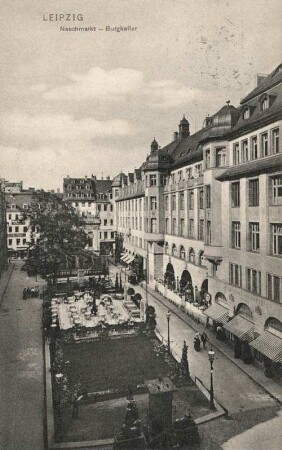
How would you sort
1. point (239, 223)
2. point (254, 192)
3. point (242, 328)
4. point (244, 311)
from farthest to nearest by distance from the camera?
point (239, 223) → point (244, 311) → point (242, 328) → point (254, 192)

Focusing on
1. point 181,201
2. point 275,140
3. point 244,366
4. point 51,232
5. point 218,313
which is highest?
point 275,140

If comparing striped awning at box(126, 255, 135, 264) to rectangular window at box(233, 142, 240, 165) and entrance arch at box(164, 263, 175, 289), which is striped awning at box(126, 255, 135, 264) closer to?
entrance arch at box(164, 263, 175, 289)

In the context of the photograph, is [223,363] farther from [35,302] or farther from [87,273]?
[87,273]

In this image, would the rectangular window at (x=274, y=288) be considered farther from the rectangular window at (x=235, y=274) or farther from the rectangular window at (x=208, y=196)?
the rectangular window at (x=208, y=196)

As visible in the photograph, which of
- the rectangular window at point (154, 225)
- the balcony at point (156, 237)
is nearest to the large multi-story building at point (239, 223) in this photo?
the balcony at point (156, 237)

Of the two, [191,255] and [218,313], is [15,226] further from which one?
[218,313]

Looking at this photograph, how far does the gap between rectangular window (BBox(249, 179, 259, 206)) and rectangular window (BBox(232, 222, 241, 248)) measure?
7.68 ft

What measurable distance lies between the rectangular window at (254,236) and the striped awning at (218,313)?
5.45m

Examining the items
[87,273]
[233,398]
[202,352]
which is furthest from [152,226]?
[233,398]

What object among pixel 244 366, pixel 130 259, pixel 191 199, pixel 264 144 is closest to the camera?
pixel 244 366

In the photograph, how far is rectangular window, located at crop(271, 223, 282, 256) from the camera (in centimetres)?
2031

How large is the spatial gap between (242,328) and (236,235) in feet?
19.8

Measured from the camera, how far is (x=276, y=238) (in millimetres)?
20703

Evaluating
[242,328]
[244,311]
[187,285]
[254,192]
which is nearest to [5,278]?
[187,285]
